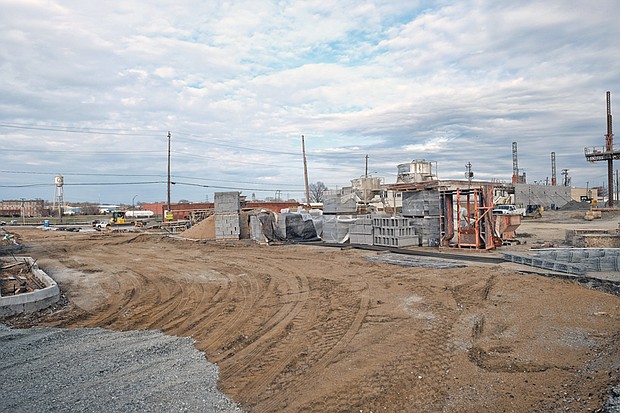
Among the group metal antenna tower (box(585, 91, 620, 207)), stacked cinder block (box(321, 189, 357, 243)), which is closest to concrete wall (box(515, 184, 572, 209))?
metal antenna tower (box(585, 91, 620, 207))

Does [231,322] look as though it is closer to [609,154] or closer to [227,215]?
[227,215]

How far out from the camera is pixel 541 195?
70875 millimetres

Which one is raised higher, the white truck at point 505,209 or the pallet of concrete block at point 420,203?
the pallet of concrete block at point 420,203

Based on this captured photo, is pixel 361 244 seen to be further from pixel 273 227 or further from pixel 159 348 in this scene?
pixel 159 348

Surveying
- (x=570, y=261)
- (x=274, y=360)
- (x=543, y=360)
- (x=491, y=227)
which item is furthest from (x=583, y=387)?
(x=491, y=227)

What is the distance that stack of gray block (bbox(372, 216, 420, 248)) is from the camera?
2145 centimetres

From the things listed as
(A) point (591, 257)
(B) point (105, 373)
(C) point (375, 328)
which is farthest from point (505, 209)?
(B) point (105, 373)

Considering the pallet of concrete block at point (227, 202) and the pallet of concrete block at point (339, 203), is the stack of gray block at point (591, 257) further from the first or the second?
the pallet of concrete block at point (227, 202)

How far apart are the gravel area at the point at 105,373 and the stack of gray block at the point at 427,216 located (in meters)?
15.4

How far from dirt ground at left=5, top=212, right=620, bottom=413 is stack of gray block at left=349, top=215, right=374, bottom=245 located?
6452 millimetres

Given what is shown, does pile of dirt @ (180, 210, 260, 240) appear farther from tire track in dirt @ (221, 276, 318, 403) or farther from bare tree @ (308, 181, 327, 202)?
bare tree @ (308, 181, 327, 202)

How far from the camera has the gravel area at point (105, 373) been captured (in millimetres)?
5609

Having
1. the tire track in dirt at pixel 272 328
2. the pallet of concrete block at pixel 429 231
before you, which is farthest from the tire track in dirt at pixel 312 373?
the pallet of concrete block at pixel 429 231

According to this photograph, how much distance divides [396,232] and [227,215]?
1263 centimetres
